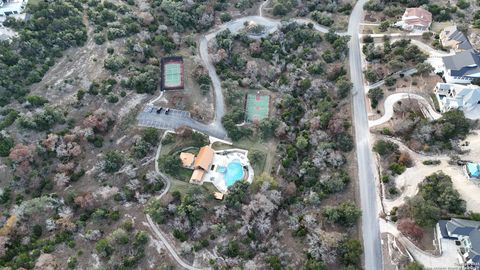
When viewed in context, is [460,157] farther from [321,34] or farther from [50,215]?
[50,215]

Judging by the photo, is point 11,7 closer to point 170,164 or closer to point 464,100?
point 170,164

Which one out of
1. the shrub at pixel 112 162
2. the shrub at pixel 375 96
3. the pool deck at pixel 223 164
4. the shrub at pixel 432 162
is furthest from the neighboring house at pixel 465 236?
the shrub at pixel 112 162

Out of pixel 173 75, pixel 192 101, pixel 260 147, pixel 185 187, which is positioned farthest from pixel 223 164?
pixel 173 75

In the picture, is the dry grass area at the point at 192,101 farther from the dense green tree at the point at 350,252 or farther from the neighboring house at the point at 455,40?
the neighboring house at the point at 455,40

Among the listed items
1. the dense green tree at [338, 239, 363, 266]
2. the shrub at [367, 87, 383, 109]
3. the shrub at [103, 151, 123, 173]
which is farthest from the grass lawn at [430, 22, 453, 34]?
the shrub at [103, 151, 123, 173]

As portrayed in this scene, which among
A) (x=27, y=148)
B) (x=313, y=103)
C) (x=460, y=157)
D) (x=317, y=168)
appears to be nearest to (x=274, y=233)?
(x=317, y=168)

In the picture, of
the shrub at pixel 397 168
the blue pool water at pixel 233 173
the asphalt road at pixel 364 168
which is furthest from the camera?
the blue pool water at pixel 233 173

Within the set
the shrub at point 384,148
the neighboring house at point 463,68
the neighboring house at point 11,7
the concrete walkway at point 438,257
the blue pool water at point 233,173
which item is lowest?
the concrete walkway at point 438,257
